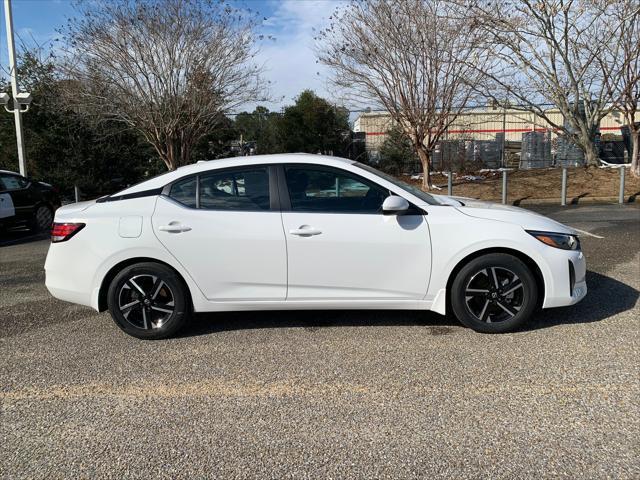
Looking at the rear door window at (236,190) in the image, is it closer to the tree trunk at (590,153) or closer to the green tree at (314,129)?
the green tree at (314,129)

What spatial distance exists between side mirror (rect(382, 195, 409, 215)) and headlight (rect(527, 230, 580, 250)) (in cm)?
108

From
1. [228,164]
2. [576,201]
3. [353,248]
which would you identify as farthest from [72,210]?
[576,201]

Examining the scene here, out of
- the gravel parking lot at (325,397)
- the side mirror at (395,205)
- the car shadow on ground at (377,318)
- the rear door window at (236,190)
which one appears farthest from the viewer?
the car shadow on ground at (377,318)

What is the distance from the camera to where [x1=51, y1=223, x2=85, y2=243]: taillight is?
4734mm

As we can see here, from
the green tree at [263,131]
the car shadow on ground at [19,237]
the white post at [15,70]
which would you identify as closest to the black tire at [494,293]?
the car shadow on ground at [19,237]

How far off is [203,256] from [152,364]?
960mm

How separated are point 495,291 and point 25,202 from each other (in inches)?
403

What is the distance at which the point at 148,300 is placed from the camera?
15.4 feet

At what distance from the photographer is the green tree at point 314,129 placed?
67.4 ft

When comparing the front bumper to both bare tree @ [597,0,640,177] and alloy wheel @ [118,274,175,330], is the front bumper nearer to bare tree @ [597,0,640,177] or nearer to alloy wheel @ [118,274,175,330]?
alloy wheel @ [118,274,175,330]

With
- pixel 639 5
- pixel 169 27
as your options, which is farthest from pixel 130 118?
pixel 639 5

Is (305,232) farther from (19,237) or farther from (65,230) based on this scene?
(19,237)

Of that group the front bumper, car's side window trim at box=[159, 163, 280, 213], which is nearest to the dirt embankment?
the front bumper

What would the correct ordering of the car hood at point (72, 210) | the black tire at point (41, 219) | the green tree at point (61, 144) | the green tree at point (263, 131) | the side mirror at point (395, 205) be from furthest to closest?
the green tree at point (263, 131), the green tree at point (61, 144), the black tire at point (41, 219), the car hood at point (72, 210), the side mirror at point (395, 205)
